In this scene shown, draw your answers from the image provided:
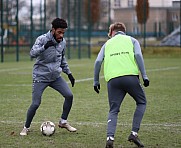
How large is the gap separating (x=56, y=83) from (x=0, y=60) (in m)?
24.9

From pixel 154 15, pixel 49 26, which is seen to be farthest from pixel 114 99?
pixel 154 15

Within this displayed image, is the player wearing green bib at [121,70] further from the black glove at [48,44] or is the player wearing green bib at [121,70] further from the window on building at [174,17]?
the window on building at [174,17]

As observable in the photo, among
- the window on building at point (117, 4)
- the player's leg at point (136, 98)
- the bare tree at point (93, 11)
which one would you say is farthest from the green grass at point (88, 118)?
the window on building at point (117, 4)

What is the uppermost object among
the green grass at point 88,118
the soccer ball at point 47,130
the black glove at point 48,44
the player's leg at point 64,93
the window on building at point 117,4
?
the window on building at point 117,4

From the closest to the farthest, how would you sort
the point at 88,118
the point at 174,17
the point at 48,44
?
the point at 48,44 < the point at 88,118 < the point at 174,17

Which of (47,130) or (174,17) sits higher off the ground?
(174,17)

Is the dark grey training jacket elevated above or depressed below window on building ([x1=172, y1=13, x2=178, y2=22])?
below

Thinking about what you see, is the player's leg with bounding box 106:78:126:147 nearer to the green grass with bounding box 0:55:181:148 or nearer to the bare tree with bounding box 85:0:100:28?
the green grass with bounding box 0:55:181:148

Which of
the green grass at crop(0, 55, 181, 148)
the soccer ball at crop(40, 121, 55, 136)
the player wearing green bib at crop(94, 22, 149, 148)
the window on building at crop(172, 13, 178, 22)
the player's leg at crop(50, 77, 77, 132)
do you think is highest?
the window on building at crop(172, 13, 178, 22)

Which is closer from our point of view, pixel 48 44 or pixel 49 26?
pixel 48 44

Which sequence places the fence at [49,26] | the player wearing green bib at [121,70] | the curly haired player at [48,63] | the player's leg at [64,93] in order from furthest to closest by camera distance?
the fence at [49,26] → the player's leg at [64,93] → the curly haired player at [48,63] → the player wearing green bib at [121,70]

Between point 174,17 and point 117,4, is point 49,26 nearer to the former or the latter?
point 117,4

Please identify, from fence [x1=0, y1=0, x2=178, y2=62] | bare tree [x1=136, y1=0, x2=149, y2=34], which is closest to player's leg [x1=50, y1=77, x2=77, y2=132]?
fence [x1=0, y1=0, x2=178, y2=62]

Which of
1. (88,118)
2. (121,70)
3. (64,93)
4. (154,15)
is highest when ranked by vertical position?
(154,15)
